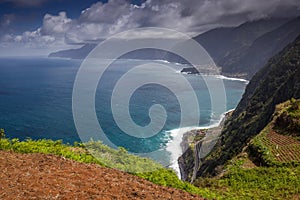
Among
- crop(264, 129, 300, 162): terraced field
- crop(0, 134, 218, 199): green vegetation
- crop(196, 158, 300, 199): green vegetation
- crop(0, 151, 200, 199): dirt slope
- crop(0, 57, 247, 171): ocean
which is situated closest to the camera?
crop(0, 151, 200, 199): dirt slope

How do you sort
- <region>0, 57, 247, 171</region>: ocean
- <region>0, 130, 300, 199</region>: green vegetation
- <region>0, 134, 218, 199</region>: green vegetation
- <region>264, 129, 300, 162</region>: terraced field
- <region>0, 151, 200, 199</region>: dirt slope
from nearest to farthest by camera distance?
<region>0, 151, 200, 199</region>: dirt slope, <region>0, 134, 218, 199</region>: green vegetation, <region>0, 130, 300, 199</region>: green vegetation, <region>264, 129, 300, 162</region>: terraced field, <region>0, 57, 247, 171</region>: ocean

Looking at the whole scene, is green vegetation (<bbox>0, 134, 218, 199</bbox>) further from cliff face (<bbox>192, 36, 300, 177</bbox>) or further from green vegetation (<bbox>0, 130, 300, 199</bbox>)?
cliff face (<bbox>192, 36, 300, 177</bbox>)

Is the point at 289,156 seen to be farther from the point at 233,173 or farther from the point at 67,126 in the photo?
the point at 67,126

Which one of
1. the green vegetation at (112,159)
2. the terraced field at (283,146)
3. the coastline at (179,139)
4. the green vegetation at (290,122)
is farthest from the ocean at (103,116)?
the green vegetation at (112,159)

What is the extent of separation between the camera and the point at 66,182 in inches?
452

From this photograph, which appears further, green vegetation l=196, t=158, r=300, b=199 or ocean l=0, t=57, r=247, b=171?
ocean l=0, t=57, r=247, b=171

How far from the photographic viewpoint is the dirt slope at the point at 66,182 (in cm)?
1055

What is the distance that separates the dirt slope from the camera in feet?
34.6

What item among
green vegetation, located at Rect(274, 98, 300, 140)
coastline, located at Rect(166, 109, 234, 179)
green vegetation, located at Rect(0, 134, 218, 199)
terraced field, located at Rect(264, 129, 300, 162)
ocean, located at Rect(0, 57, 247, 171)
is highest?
green vegetation, located at Rect(0, 134, 218, 199)

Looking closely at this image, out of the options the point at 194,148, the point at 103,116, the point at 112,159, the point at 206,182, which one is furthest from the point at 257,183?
the point at 103,116

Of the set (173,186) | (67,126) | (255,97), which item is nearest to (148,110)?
(67,126)

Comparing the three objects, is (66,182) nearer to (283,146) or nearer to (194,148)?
(283,146)

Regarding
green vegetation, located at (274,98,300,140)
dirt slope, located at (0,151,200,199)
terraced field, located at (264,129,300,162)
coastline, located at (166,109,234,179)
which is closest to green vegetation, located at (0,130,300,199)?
dirt slope, located at (0,151,200,199)

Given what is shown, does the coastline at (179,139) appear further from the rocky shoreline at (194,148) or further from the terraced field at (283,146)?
the terraced field at (283,146)
